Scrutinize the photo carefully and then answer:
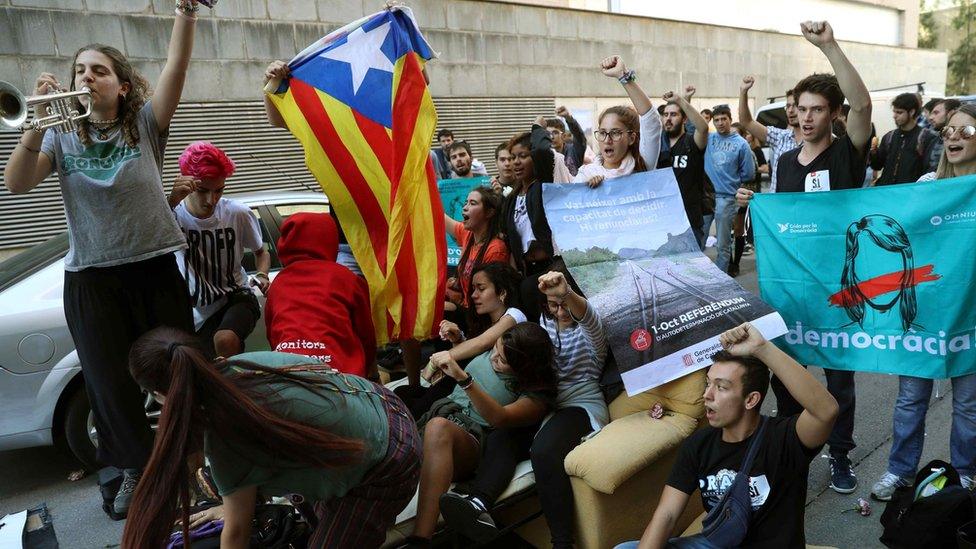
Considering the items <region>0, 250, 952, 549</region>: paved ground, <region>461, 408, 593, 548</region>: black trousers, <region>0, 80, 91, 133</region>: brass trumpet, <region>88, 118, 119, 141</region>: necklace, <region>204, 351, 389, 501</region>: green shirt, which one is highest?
<region>0, 80, 91, 133</region>: brass trumpet

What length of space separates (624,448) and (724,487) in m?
0.49

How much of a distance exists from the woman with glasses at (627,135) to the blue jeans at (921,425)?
1701 mm

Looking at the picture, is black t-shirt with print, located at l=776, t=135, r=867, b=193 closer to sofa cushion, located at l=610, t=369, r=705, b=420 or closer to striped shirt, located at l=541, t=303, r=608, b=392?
sofa cushion, located at l=610, t=369, r=705, b=420

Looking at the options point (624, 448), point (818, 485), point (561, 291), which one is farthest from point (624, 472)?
point (818, 485)

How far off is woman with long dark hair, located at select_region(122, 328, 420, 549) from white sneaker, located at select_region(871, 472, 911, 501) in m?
2.39

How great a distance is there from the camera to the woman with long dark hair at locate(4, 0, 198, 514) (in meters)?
2.97

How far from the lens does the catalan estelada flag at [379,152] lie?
3.78m

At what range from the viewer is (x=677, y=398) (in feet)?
10.8

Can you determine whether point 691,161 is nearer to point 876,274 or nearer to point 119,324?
point 876,274

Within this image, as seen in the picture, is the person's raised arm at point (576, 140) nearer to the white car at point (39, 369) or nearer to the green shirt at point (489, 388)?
the green shirt at point (489, 388)

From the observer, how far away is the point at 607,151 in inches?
155

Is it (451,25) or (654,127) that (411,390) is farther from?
(451,25)

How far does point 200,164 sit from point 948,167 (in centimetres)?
378

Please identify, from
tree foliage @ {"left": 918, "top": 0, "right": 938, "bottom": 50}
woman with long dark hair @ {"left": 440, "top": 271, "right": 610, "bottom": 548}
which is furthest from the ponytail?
Answer: tree foliage @ {"left": 918, "top": 0, "right": 938, "bottom": 50}
